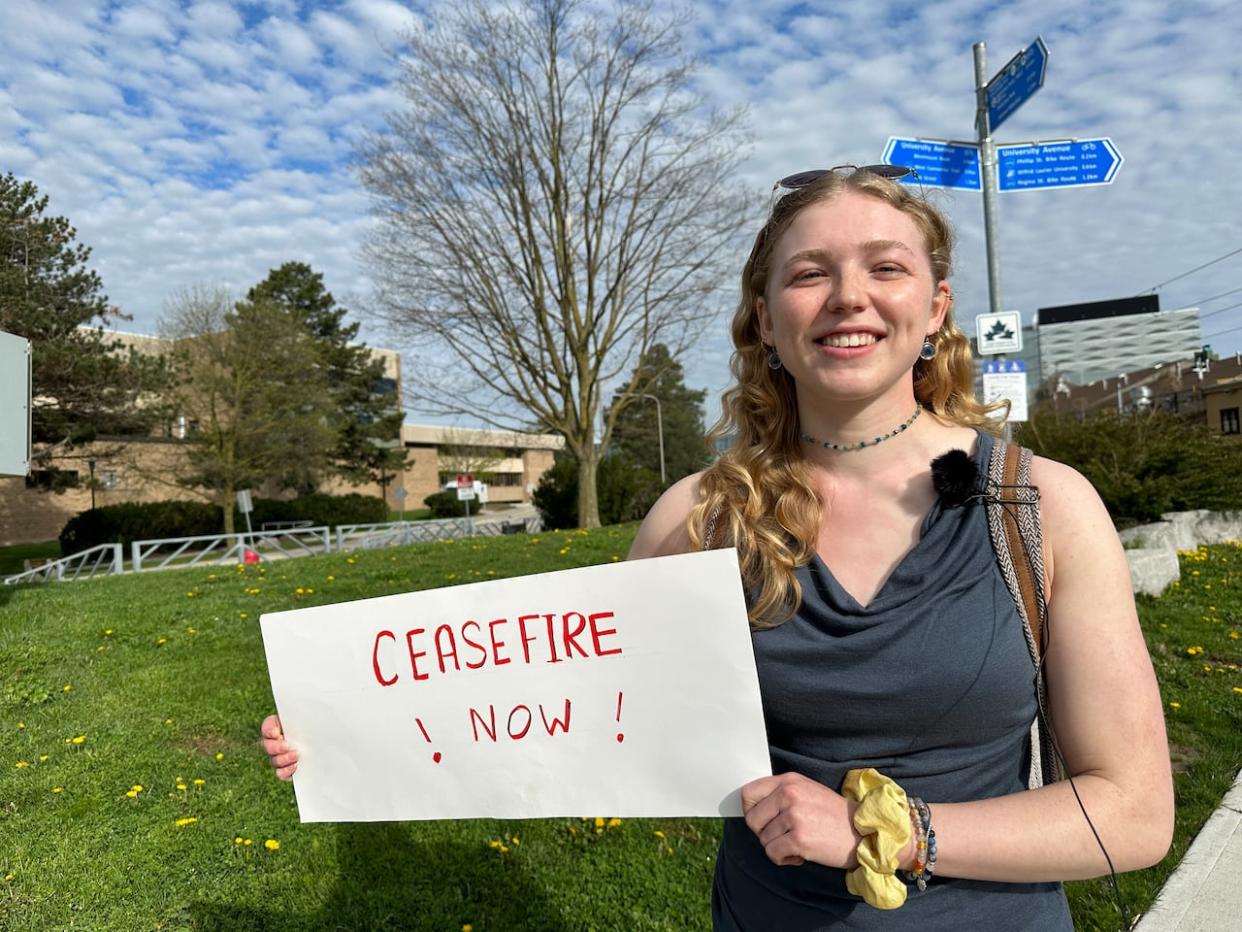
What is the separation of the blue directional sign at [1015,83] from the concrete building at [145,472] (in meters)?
14.7

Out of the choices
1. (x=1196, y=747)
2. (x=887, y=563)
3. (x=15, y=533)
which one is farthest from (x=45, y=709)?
(x=15, y=533)

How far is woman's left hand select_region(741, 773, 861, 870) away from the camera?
1197mm

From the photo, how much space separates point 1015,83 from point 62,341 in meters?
24.6

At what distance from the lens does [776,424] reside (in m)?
1.67

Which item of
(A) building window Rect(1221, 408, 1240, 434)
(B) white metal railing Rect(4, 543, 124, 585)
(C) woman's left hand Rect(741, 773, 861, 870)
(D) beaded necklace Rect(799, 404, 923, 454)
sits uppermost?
(D) beaded necklace Rect(799, 404, 923, 454)

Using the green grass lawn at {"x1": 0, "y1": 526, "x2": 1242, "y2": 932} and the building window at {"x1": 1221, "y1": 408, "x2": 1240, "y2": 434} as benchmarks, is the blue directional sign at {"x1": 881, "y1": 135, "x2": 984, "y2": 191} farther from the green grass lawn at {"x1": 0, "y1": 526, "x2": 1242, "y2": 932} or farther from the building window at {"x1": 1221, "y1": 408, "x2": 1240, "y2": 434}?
the building window at {"x1": 1221, "y1": 408, "x2": 1240, "y2": 434}

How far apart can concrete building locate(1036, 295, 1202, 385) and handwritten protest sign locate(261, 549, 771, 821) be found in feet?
244

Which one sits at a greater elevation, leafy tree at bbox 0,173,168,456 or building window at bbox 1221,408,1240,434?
leafy tree at bbox 0,173,168,456

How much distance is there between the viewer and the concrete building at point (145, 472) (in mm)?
28719

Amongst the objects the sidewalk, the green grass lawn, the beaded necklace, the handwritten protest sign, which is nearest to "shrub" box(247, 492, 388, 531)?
the green grass lawn

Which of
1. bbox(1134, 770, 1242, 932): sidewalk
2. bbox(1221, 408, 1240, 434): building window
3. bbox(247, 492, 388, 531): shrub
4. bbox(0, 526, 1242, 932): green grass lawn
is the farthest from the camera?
bbox(1221, 408, 1240, 434): building window

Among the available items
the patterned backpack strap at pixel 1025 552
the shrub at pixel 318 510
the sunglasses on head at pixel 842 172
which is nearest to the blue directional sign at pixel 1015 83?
the sunglasses on head at pixel 842 172

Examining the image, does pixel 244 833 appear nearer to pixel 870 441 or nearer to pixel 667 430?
pixel 870 441

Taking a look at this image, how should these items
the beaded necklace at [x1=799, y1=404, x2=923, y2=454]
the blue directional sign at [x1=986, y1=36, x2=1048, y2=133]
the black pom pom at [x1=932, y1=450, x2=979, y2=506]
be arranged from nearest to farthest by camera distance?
the black pom pom at [x1=932, y1=450, x2=979, y2=506], the beaded necklace at [x1=799, y1=404, x2=923, y2=454], the blue directional sign at [x1=986, y1=36, x2=1048, y2=133]
